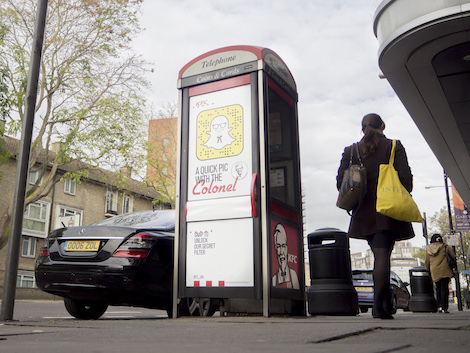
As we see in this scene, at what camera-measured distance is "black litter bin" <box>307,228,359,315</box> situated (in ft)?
23.6

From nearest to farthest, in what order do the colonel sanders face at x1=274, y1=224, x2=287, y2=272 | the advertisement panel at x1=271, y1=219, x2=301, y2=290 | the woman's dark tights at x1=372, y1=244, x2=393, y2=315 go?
the woman's dark tights at x1=372, y1=244, x2=393, y2=315
the advertisement panel at x1=271, y1=219, x2=301, y2=290
the colonel sanders face at x1=274, y1=224, x2=287, y2=272

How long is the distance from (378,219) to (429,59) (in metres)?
4.73

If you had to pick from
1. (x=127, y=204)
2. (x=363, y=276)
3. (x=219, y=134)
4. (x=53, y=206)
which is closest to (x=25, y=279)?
(x=53, y=206)

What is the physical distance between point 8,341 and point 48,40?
1863 centimetres

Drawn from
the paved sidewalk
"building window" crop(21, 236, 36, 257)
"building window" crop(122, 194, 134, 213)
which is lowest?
the paved sidewalk

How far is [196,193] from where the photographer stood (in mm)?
6809

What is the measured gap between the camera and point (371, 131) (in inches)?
227

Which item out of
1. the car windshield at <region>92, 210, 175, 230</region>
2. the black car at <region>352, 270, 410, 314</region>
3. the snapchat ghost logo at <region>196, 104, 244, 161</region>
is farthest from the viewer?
the black car at <region>352, 270, 410, 314</region>

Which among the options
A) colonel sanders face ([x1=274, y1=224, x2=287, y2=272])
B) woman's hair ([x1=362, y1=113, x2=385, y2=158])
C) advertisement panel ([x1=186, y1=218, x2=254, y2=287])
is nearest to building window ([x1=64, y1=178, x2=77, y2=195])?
advertisement panel ([x1=186, y1=218, x2=254, y2=287])

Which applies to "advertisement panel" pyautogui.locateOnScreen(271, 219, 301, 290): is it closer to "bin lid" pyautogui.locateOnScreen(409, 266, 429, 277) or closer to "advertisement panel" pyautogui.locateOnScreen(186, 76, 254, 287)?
"advertisement panel" pyautogui.locateOnScreen(186, 76, 254, 287)

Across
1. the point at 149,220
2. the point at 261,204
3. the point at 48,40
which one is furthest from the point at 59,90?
the point at 261,204

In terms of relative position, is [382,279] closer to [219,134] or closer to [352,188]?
[352,188]

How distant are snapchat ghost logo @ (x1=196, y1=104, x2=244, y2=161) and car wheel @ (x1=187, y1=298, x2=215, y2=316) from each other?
6.38 feet

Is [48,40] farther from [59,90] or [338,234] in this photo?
[338,234]
